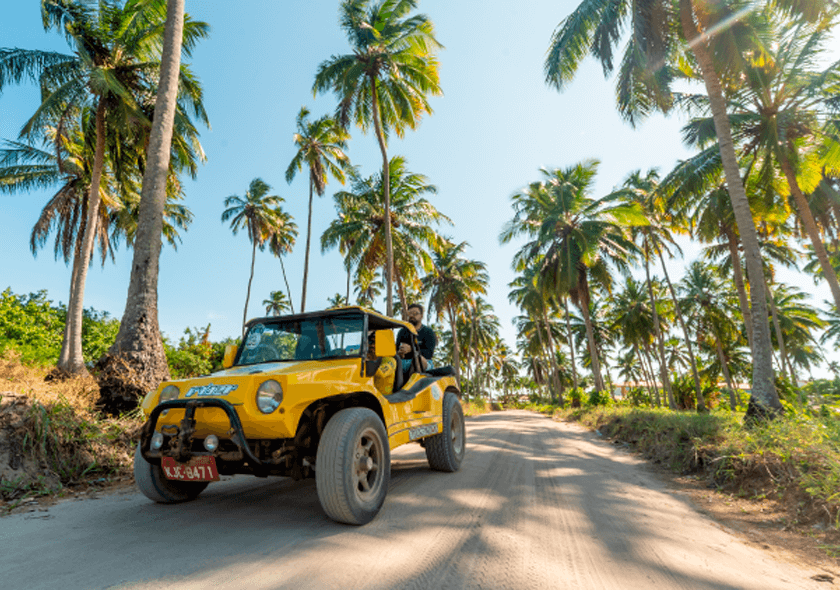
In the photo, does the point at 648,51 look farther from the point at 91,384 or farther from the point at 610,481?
the point at 91,384

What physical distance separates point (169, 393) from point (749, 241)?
9.58 meters

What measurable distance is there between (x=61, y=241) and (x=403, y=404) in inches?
843

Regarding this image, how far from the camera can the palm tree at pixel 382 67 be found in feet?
50.3

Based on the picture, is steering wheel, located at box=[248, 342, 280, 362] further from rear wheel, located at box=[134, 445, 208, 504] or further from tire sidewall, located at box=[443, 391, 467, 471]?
tire sidewall, located at box=[443, 391, 467, 471]

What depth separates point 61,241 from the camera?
59.7 ft

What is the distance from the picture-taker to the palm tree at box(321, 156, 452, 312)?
778 inches

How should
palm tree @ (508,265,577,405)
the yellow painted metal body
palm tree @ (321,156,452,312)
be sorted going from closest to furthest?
1. the yellow painted metal body
2. palm tree @ (321,156,452,312)
3. palm tree @ (508,265,577,405)

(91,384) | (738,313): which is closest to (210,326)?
(91,384)

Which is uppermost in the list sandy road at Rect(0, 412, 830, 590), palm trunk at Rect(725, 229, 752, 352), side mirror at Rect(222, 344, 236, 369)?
palm trunk at Rect(725, 229, 752, 352)

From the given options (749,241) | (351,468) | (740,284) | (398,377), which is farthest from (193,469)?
(740,284)

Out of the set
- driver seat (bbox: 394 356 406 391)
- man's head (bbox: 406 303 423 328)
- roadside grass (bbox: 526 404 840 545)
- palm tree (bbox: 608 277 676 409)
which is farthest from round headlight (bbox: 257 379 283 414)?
palm tree (bbox: 608 277 676 409)

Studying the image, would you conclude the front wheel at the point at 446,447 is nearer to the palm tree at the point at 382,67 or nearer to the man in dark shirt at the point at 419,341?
the man in dark shirt at the point at 419,341

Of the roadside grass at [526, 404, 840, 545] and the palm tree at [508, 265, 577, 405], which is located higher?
the palm tree at [508, 265, 577, 405]

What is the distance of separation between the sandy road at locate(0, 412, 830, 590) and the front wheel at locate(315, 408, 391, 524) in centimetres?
15
